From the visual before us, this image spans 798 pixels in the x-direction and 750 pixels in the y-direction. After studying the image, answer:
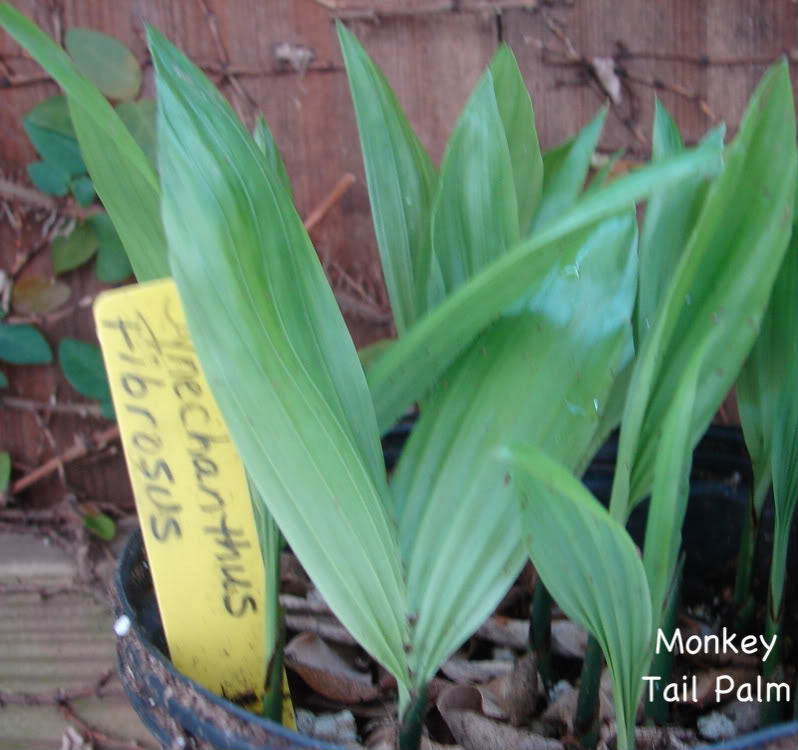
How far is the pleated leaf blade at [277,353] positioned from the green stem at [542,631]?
9 cm

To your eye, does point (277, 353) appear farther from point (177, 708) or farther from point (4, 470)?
point (4, 470)

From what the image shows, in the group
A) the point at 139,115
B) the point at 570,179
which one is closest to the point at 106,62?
the point at 139,115

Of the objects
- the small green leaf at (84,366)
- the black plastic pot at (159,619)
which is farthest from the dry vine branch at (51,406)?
the black plastic pot at (159,619)

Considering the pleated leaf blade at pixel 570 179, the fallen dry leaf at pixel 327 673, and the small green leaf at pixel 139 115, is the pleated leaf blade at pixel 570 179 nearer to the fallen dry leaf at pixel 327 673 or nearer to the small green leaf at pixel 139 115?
the fallen dry leaf at pixel 327 673

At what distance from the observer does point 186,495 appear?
10.6 inches

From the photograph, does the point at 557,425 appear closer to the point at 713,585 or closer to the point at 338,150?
the point at 713,585

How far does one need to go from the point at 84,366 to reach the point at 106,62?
241 mm

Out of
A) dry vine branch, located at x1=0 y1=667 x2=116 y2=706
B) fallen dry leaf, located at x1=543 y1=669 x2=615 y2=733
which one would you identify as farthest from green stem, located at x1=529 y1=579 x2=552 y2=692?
dry vine branch, located at x1=0 y1=667 x2=116 y2=706

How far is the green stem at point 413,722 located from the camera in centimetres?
25

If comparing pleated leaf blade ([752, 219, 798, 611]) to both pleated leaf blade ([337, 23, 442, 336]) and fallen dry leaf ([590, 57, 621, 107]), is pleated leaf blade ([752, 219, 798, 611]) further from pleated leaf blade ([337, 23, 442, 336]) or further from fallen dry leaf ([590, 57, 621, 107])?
fallen dry leaf ([590, 57, 621, 107])

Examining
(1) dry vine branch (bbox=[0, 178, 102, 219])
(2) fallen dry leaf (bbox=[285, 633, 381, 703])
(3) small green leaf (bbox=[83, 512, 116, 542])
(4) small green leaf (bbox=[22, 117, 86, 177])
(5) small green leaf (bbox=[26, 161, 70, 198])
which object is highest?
(4) small green leaf (bbox=[22, 117, 86, 177])

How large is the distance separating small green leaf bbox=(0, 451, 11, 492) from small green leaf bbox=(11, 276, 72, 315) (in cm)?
13

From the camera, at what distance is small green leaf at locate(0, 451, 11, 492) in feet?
2.16

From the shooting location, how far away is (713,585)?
0.43 metres
